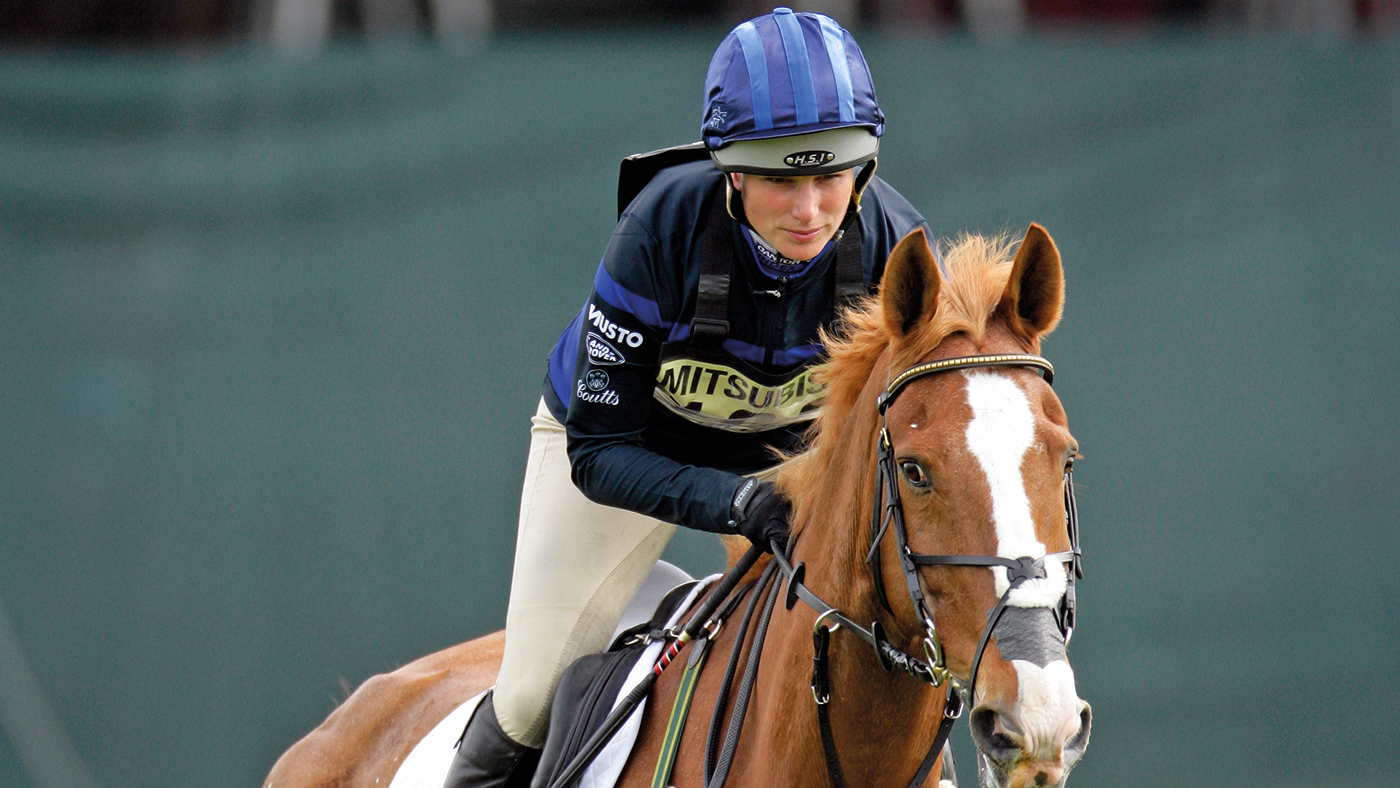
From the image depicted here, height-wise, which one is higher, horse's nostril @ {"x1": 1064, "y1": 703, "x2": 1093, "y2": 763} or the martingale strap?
horse's nostril @ {"x1": 1064, "y1": 703, "x2": 1093, "y2": 763}

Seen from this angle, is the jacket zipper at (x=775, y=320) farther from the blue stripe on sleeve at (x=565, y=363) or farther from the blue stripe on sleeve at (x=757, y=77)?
the blue stripe on sleeve at (x=565, y=363)

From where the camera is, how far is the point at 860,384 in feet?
7.49

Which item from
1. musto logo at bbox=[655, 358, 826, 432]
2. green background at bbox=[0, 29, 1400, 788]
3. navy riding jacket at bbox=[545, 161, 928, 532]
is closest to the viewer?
navy riding jacket at bbox=[545, 161, 928, 532]

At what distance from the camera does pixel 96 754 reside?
642 cm

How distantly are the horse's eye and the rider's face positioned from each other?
0.69 meters

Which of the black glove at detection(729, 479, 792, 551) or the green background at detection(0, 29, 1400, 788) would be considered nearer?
the black glove at detection(729, 479, 792, 551)

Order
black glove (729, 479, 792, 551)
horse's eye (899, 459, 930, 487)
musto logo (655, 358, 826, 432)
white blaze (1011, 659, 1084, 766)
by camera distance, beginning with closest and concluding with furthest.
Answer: white blaze (1011, 659, 1084, 766) < horse's eye (899, 459, 930, 487) < black glove (729, 479, 792, 551) < musto logo (655, 358, 826, 432)

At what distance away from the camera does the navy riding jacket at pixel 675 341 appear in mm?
2574

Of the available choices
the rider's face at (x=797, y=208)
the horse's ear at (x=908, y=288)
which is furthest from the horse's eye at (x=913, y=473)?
the rider's face at (x=797, y=208)

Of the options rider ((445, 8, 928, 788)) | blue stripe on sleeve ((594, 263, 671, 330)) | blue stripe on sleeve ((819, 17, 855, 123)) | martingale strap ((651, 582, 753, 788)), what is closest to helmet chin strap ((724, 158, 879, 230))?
rider ((445, 8, 928, 788))

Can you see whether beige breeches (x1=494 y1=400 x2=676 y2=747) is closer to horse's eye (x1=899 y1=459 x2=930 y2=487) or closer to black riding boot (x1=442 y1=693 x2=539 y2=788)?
black riding boot (x1=442 y1=693 x2=539 y2=788)

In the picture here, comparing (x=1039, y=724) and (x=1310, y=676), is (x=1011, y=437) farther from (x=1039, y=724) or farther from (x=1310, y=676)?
(x=1310, y=676)

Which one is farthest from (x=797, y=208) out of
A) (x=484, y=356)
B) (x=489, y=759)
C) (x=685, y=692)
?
(x=484, y=356)

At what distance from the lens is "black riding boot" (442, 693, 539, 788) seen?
279cm
